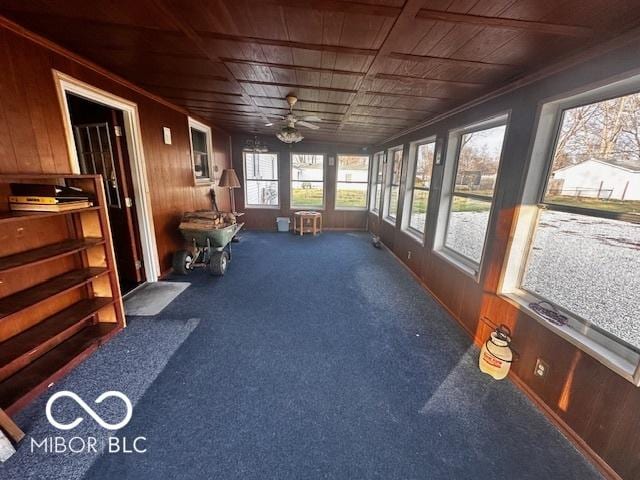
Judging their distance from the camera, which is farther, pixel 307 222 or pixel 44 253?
pixel 307 222

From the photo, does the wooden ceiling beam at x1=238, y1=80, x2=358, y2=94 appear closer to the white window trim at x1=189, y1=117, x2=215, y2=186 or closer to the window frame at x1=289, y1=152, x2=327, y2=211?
the white window trim at x1=189, y1=117, x2=215, y2=186

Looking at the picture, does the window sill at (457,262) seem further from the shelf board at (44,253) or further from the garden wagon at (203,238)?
the shelf board at (44,253)

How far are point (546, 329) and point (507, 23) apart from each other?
1.91m

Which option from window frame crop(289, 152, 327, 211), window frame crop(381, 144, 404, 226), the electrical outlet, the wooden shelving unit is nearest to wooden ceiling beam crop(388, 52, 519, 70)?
the electrical outlet

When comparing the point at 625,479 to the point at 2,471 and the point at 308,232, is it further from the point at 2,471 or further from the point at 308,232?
the point at 308,232

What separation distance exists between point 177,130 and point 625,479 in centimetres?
532

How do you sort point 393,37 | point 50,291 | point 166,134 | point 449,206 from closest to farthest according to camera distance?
point 393,37
point 50,291
point 449,206
point 166,134

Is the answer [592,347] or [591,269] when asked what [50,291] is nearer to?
[592,347]

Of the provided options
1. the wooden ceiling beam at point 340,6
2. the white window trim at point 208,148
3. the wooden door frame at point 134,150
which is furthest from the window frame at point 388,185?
the wooden door frame at point 134,150

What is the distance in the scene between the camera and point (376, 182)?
20.9ft

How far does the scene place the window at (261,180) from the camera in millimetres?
6320

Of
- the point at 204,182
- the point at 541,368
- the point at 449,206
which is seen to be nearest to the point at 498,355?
the point at 541,368

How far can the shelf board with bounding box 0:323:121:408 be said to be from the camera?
1.55 metres

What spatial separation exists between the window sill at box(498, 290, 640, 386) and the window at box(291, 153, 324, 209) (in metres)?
5.27
